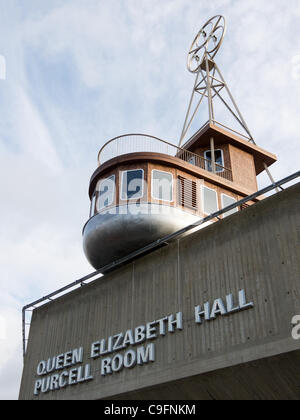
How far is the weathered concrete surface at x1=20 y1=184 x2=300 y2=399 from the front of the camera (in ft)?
46.0

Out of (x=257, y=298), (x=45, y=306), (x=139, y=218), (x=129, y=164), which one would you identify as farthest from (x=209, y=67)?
(x=257, y=298)

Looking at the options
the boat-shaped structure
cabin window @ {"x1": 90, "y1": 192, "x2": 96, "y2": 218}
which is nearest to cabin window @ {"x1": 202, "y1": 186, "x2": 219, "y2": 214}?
the boat-shaped structure

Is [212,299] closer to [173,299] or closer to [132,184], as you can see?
[173,299]

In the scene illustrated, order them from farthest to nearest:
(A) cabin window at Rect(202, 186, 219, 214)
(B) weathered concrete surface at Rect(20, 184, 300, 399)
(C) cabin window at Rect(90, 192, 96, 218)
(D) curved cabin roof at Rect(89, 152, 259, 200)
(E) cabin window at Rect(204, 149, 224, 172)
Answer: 1. (E) cabin window at Rect(204, 149, 224, 172)
2. (A) cabin window at Rect(202, 186, 219, 214)
3. (C) cabin window at Rect(90, 192, 96, 218)
4. (D) curved cabin roof at Rect(89, 152, 259, 200)
5. (B) weathered concrete surface at Rect(20, 184, 300, 399)

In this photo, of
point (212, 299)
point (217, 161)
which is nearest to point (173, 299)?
point (212, 299)

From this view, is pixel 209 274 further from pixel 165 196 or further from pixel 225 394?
pixel 165 196

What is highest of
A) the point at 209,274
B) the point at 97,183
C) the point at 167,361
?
the point at 97,183

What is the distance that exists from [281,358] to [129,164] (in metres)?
11.1

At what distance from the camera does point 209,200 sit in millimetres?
21953

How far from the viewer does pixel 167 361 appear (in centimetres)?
1639

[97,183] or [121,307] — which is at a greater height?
[97,183]

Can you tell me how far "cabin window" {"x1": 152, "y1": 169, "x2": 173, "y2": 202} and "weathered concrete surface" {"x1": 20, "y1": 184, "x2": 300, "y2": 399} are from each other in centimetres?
262

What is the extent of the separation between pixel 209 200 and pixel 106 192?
457cm

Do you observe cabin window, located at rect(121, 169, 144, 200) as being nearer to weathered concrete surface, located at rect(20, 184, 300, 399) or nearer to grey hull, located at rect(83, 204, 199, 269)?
grey hull, located at rect(83, 204, 199, 269)
